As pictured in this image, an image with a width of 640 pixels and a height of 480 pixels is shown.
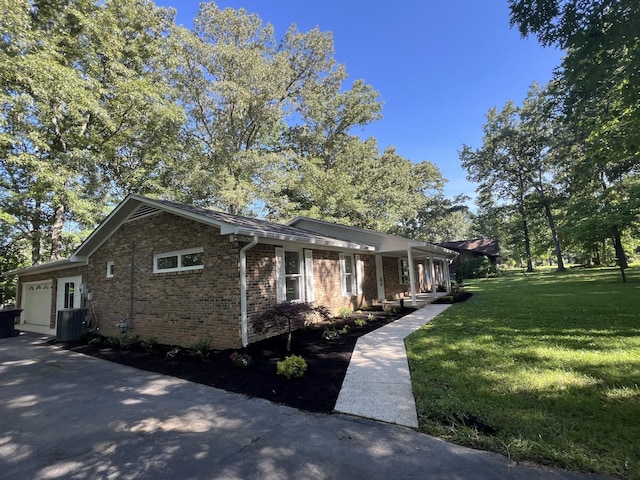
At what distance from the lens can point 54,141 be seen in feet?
55.5

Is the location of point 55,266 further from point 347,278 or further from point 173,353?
point 347,278

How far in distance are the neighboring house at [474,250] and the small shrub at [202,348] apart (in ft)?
107

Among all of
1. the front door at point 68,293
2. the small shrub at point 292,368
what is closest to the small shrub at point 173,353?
the small shrub at point 292,368

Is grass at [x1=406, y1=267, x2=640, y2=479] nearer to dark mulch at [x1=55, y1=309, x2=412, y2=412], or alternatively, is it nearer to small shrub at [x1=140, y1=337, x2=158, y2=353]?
dark mulch at [x1=55, y1=309, x2=412, y2=412]

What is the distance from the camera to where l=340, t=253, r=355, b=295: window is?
11.7 m

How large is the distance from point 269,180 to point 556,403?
58.4 feet

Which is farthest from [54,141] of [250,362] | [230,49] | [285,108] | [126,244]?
[250,362]

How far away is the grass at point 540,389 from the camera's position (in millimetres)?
2928

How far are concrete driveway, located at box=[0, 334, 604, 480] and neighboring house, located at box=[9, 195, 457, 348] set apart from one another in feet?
8.25

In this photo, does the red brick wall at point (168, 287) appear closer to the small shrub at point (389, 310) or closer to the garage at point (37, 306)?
→ the garage at point (37, 306)

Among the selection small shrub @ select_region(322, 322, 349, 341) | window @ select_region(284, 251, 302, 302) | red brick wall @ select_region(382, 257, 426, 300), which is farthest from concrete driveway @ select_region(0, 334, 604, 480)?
red brick wall @ select_region(382, 257, 426, 300)

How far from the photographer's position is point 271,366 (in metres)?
5.89

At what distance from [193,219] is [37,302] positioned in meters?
12.3

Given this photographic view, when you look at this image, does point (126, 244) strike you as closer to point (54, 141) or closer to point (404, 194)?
point (54, 141)
